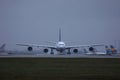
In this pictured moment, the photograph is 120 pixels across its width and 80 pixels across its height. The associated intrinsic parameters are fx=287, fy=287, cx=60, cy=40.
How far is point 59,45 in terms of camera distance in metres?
82.8

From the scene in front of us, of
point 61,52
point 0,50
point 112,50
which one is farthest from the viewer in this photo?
point 0,50
